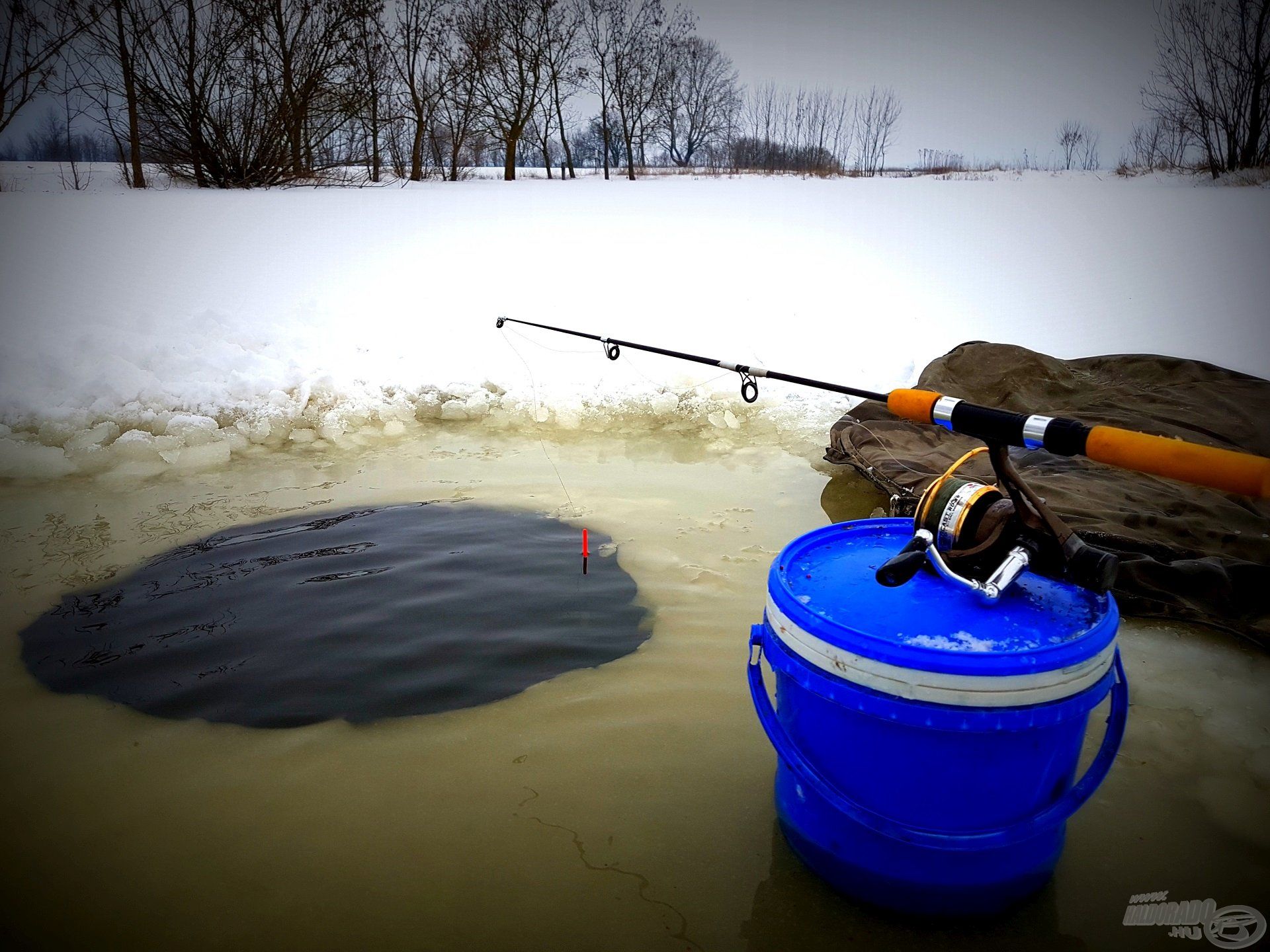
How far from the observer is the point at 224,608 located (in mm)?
3062

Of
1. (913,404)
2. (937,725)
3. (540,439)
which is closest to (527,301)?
(540,439)

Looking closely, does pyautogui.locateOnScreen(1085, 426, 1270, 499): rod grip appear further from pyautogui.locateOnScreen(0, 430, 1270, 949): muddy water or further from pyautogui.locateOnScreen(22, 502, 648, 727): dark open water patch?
pyautogui.locateOnScreen(22, 502, 648, 727): dark open water patch

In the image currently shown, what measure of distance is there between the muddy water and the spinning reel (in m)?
0.78

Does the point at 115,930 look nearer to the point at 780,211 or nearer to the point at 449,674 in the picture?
the point at 449,674

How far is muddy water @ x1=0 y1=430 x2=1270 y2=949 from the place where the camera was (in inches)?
68.2

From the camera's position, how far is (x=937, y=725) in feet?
4.74

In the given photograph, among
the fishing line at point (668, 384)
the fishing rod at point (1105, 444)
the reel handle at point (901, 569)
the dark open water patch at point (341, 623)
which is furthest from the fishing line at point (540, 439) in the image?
the reel handle at point (901, 569)

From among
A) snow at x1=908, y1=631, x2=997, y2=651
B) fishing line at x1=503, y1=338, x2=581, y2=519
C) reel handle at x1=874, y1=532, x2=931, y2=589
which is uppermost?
reel handle at x1=874, y1=532, x2=931, y2=589

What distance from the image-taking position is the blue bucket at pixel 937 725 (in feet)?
4.71

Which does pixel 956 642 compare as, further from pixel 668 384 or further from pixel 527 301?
pixel 527 301

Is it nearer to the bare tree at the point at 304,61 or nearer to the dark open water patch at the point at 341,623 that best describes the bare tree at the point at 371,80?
the bare tree at the point at 304,61

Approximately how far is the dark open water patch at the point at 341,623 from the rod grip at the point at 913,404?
1347 mm

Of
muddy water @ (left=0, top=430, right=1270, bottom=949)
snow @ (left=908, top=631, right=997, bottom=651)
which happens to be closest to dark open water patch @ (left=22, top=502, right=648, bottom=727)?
muddy water @ (left=0, top=430, right=1270, bottom=949)

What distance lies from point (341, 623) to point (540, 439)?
2.41m
